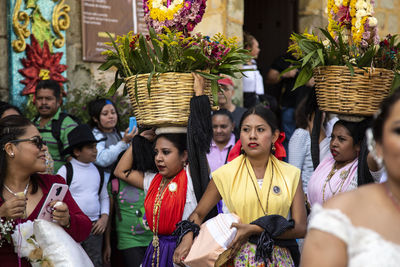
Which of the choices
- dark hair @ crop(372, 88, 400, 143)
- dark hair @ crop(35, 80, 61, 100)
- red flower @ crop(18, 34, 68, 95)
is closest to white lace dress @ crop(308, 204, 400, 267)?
dark hair @ crop(372, 88, 400, 143)

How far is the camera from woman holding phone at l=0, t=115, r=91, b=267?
3.63 m

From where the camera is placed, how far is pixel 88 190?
5520mm

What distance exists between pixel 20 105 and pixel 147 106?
11.2ft

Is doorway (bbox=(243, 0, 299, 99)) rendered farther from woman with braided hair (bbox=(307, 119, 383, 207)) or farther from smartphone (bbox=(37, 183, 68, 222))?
smartphone (bbox=(37, 183, 68, 222))

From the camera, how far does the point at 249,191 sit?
3.81 meters

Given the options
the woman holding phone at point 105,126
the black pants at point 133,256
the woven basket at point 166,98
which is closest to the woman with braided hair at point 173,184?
the woven basket at point 166,98

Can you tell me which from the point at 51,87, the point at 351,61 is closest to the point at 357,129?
the point at 351,61

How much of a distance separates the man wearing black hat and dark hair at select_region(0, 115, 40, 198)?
1.64 m

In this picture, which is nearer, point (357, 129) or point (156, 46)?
point (156, 46)

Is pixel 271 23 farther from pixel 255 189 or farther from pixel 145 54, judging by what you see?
pixel 255 189

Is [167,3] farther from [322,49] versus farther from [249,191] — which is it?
[249,191]

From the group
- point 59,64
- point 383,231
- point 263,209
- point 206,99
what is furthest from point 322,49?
point 59,64

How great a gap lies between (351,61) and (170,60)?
120 centimetres

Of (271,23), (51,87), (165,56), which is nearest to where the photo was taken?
(165,56)
